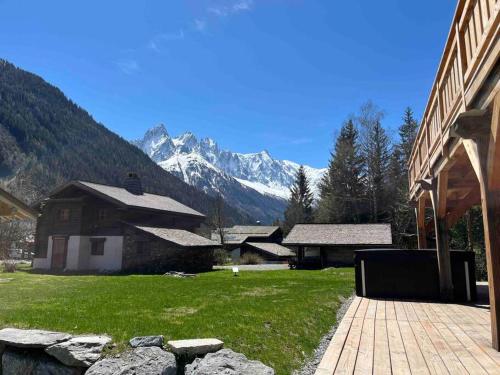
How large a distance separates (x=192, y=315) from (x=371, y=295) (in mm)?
5466

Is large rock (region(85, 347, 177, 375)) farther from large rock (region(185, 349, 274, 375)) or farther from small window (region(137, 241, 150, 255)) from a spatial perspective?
small window (region(137, 241, 150, 255))

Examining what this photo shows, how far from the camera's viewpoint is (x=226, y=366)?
16.0 feet

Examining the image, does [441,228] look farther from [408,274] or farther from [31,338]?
[31,338]

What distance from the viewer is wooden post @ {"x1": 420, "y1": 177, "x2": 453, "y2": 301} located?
884cm

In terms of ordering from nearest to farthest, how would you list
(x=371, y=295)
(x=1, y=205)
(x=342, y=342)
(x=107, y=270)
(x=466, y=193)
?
(x=342, y=342) < (x=1, y=205) < (x=371, y=295) < (x=466, y=193) < (x=107, y=270)

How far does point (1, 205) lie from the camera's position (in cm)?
1010

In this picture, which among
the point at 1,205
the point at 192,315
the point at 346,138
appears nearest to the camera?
the point at 192,315

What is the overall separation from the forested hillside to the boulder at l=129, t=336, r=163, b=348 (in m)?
103

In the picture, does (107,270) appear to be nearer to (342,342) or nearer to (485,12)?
(342,342)

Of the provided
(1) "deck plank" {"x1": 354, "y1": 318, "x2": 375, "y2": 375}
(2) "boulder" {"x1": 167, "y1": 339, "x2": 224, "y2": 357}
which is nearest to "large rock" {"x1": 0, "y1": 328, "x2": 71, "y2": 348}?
(2) "boulder" {"x1": 167, "y1": 339, "x2": 224, "y2": 357}

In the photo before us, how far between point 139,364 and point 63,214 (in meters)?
27.3

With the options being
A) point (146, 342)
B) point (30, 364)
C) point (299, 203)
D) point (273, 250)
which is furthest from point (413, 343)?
point (299, 203)

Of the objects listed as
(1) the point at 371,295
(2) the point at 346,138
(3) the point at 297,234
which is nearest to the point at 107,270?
(3) the point at 297,234

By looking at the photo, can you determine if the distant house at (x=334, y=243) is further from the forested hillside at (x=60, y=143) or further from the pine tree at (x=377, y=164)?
the forested hillside at (x=60, y=143)
